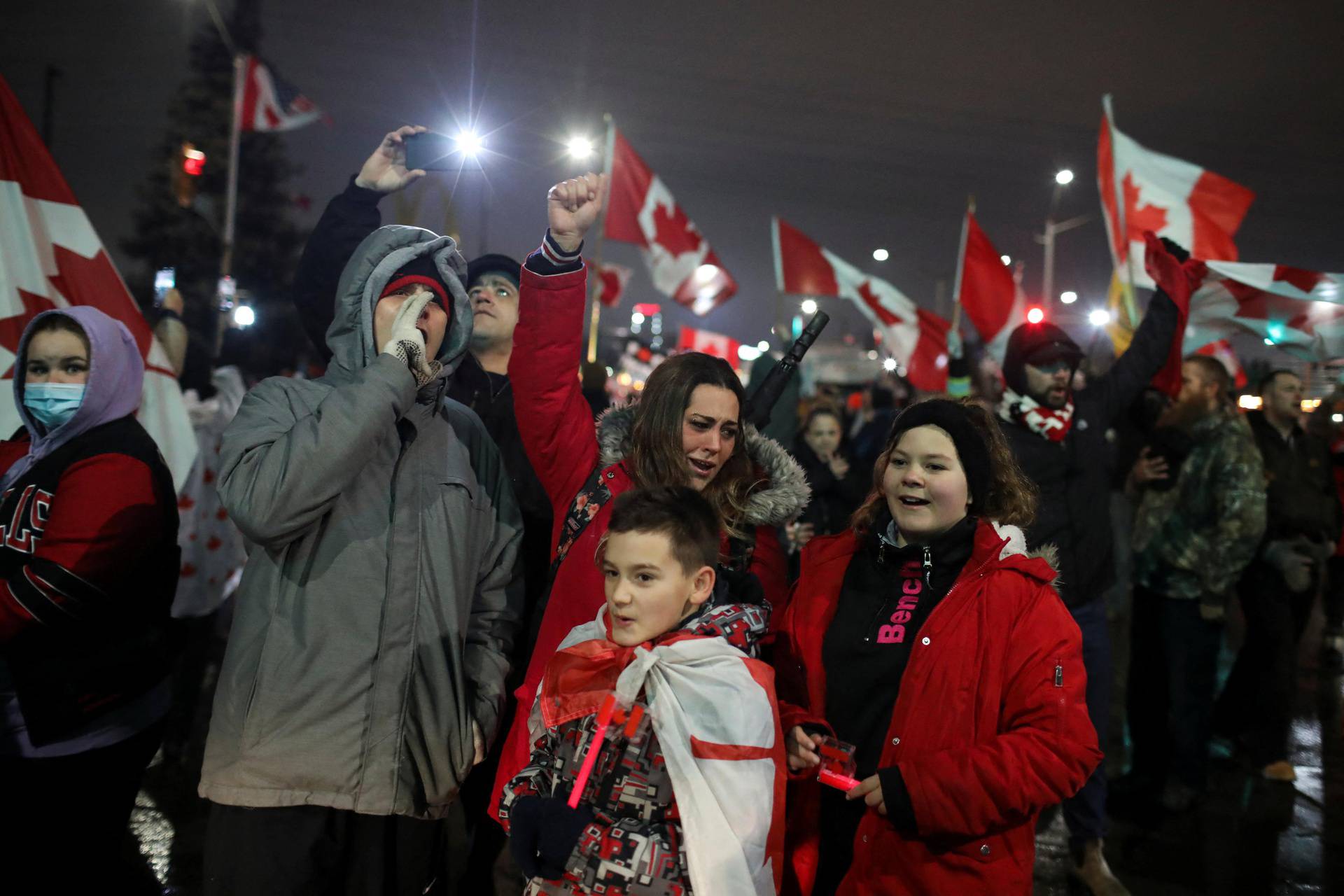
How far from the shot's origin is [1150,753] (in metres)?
5.70

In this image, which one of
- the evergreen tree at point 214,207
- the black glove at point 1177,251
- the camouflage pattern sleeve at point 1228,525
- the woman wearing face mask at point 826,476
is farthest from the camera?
the evergreen tree at point 214,207

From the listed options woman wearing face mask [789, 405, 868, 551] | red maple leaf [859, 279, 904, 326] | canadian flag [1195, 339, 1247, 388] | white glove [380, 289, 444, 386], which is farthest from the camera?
red maple leaf [859, 279, 904, 326]

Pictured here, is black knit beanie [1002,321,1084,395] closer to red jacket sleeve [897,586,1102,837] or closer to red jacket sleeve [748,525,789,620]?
red jacket sleeve [748,525,789,620]

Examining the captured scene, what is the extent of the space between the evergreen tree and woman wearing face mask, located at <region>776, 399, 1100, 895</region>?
3568 cm

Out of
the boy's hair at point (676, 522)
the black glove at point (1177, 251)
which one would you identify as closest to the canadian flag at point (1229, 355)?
the black glove at point (1177, 251)

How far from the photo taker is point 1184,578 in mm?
5469

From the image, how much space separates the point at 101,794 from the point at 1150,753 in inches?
221

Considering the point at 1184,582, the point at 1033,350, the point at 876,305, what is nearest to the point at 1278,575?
the point at 1184,582

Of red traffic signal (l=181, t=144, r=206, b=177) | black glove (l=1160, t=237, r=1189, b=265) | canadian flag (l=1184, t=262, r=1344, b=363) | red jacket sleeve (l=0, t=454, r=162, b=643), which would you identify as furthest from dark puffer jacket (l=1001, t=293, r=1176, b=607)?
red traffic signal (l=181, t=144, r=206, b=177)

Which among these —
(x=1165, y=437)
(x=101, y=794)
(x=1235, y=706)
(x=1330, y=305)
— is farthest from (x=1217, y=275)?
(x=101, y=794)

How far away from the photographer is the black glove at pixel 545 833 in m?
2.07

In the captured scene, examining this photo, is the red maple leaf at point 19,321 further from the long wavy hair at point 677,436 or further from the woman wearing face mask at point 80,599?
the long wavy hair at point 677,436

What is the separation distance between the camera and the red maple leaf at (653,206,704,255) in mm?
11516

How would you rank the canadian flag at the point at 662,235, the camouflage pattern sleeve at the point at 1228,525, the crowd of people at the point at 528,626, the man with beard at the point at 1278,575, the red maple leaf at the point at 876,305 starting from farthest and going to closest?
the red maple leaf at the point at 876,305 < the canadian flag at the point at 662,235 < the man with beard at the point at 1278,575 < the camouflage pattern sleeve at the point at 1228,525 < the crowd of people at the point at 528,626
